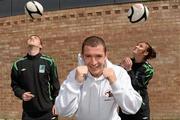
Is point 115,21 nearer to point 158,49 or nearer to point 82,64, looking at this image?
point 158,49

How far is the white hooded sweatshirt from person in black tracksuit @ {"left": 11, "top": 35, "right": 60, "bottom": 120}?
3.59 metres

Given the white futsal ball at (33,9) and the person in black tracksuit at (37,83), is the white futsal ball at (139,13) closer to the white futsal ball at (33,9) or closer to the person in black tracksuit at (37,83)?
the white futsal ball at (33,9)

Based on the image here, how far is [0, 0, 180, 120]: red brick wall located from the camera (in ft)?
49.6

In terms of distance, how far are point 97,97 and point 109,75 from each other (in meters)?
0.34

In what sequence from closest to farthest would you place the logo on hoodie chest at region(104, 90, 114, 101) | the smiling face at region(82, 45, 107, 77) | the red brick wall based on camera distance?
the smiling face at region(82, 45, 107, 77), the logo on hoodie chest at region(104, 90, 114, 101), the red brick wall

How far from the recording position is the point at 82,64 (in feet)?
14.1

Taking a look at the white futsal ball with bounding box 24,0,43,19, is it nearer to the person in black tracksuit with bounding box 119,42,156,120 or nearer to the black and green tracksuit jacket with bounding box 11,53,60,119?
the black and green tracksuit jacket with bounding box 11,53,60,119

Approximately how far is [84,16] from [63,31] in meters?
0.97

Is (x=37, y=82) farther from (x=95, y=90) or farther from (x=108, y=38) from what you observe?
(x=108, y=38)

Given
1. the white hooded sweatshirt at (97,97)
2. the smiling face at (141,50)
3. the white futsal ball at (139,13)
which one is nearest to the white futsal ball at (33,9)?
the white futsal ball at (139,13)

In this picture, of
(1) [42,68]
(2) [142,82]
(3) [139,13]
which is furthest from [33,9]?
(2) [142,82]

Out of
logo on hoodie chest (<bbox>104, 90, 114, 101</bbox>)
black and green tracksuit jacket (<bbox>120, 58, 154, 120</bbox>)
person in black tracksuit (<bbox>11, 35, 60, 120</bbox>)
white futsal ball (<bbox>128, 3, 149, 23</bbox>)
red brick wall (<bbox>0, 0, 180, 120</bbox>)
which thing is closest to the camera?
logo on hoodie chest (<bbox>104, 90, 114, 101</bbox>)

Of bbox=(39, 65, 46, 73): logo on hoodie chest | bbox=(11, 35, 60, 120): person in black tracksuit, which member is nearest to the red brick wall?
bbox=(11, 35, 60, 120): person in black tracksuit

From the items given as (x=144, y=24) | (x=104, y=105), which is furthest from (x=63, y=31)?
(x=104, y=105)
